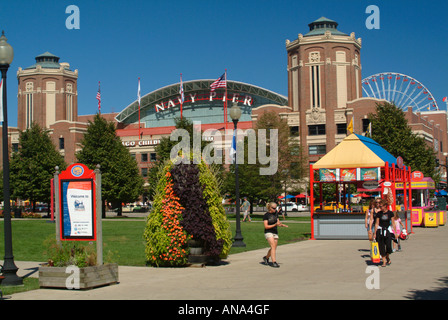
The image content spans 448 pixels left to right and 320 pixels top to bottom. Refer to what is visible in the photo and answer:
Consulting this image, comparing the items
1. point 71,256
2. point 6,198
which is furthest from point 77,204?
point 6,198

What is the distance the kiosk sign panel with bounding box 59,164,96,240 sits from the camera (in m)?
11.5

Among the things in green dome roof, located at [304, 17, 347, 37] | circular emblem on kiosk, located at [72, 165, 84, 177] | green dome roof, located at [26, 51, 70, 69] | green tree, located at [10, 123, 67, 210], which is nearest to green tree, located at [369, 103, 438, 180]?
green dome roof, located at [304, 17, 347, 37]

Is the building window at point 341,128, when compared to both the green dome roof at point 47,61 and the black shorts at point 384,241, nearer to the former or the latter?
the green dome roof at point 47,61

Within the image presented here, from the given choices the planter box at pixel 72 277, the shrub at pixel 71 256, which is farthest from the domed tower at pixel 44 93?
the planter box at pixel 72 277

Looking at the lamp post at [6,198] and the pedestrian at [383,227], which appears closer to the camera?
the lamp post at [6,198]

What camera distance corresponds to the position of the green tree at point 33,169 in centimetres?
5669

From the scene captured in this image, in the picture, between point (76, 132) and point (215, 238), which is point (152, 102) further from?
point (215, 238)

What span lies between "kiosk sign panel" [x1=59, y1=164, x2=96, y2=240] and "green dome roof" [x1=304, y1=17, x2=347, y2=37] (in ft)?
234

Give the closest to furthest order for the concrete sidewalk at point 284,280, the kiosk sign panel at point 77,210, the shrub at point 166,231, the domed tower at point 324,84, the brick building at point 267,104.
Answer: the concrete sidewalk at point 284,280, the kiosk sign panel at point 77,210, the shrub at point 166,231, the domed tower at point 324,84, the brick building at point 267,104

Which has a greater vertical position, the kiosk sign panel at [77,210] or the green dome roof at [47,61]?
the green dome roof at [47,61]

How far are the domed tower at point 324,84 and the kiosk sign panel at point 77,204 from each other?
219ft

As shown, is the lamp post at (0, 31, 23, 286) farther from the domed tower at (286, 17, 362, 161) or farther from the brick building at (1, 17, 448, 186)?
the domed tower at (286, 17, 362, 161)
